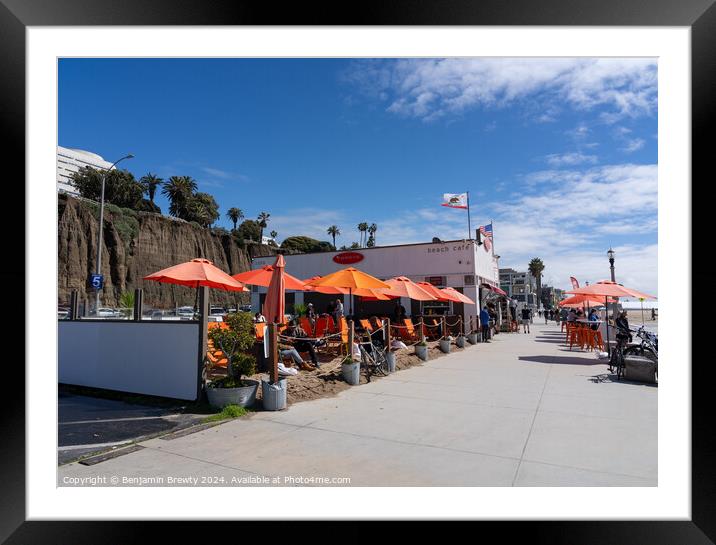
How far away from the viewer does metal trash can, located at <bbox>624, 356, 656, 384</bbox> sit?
8.90m

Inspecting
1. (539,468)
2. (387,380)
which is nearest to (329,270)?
(387,380)

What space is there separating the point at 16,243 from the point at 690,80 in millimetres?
5794

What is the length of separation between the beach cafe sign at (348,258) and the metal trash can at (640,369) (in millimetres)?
17074

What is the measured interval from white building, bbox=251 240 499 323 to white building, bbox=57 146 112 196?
41.8m

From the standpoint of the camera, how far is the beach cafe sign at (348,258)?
82.9 ft

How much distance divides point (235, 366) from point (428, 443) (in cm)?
330

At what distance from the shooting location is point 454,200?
2712 centimetres

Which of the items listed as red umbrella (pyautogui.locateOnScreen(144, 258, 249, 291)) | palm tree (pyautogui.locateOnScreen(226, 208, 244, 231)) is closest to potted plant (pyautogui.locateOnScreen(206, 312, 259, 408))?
red umbrella (pyautogui.locateOnScreen(144, 258, 249, 291))

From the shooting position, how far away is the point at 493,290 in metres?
26.1

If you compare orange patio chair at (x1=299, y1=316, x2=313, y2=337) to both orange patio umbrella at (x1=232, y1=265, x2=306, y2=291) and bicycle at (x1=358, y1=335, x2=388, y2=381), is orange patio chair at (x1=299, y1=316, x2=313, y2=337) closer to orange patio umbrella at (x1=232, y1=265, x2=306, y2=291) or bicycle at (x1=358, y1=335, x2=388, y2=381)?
orange patio umbrella at (x1=232, y1=265, x2=306, y2=291)

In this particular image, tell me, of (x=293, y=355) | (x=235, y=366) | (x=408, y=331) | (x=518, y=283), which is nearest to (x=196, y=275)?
(x=235, y=366)

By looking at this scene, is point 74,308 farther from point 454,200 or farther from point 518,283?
point 518,283

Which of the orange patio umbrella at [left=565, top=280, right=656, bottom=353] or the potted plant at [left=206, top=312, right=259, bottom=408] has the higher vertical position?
the orange patio umbrella at [left=565, top=280, right=656, bottom=353]

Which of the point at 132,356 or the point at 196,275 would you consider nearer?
the point at 196,275
